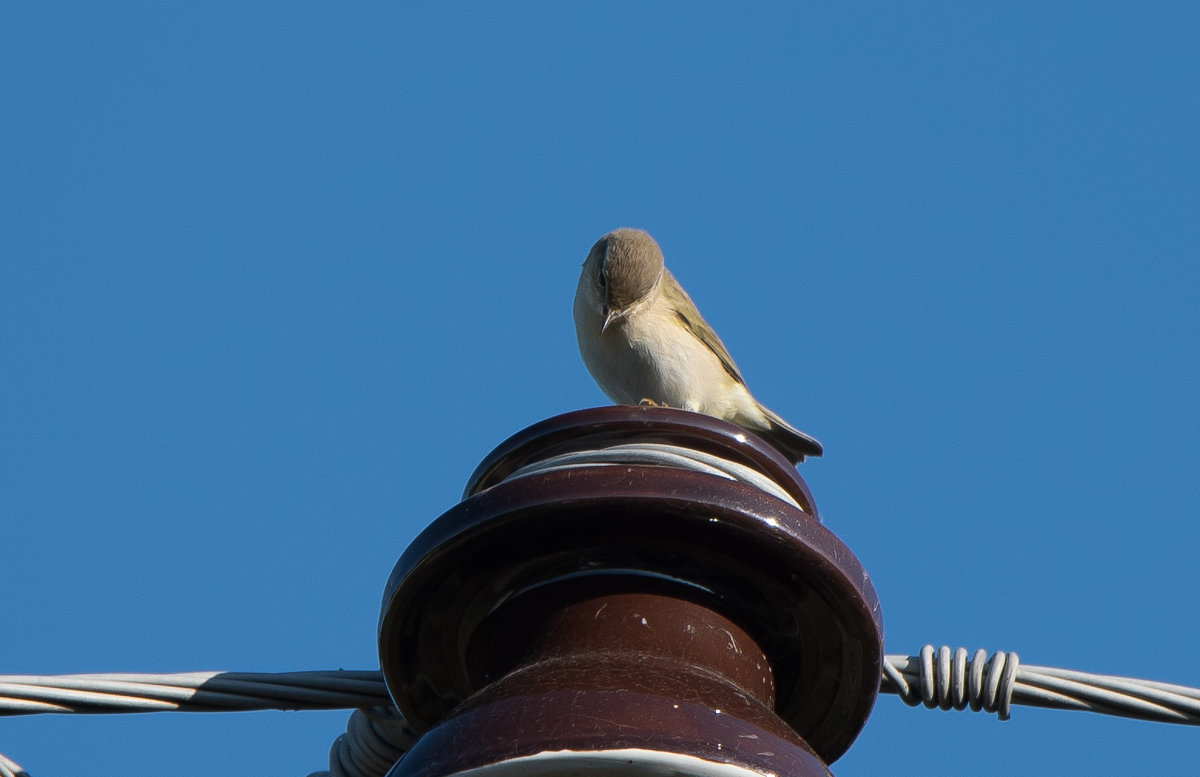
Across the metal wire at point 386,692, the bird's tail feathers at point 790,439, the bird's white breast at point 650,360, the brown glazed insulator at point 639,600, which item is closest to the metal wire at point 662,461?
the brown glazed insulator at point 639,600

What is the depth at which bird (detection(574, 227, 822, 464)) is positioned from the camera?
276 inches

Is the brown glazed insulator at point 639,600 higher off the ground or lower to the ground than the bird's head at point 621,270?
lower

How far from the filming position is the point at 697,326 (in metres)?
7.64

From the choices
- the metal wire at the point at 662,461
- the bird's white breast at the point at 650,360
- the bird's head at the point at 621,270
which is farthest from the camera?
the bird's head at the point at 621,270

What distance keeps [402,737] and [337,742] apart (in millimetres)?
359

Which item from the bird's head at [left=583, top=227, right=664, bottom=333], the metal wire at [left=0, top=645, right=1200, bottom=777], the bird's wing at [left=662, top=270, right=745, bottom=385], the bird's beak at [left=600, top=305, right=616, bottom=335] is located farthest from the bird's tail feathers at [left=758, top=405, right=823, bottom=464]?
the metal wire at [left=0, top=645, right=1200, bottom=777]

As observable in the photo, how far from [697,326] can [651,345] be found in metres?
0.69

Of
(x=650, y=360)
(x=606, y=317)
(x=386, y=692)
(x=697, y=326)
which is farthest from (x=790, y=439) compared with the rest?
(x=386, y=692)

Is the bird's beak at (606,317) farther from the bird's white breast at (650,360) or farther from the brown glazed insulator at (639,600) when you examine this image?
the brown glazed insulator at (639,600)

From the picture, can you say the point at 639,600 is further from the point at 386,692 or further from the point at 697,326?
the point at 697,326

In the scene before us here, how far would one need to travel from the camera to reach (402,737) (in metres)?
3.30

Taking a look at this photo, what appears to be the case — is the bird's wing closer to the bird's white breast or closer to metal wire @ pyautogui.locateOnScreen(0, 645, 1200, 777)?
the bird's white breast

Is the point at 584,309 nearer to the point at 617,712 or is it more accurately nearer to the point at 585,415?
the point at 585,415

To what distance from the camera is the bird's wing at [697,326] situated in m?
7.59
